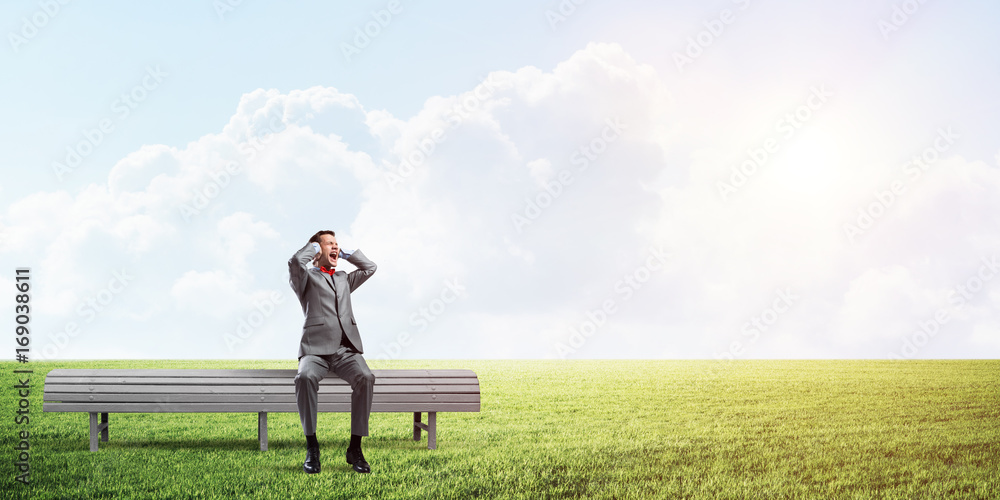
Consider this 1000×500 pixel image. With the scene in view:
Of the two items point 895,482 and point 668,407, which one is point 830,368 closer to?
point 668,407

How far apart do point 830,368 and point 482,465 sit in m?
14.6

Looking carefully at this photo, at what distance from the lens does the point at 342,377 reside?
6.80 meters

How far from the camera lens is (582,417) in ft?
33.4

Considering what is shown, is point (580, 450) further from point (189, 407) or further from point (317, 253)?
point (189, 407)

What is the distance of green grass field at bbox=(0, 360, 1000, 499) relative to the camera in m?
5.80

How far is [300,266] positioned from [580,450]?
10.5 feet

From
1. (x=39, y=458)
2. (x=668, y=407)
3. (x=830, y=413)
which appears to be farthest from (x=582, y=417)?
(x=39, y=458)

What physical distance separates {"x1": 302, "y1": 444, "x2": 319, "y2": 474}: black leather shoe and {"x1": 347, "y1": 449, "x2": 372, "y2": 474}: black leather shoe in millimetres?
279

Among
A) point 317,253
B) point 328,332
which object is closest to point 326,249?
point 317,253

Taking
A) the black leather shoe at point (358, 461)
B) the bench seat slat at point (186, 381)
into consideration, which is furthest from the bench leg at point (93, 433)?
the black leather shoe at point (358, 461)

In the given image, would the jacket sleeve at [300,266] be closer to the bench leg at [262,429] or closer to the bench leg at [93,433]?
the bench leg at [262,429]

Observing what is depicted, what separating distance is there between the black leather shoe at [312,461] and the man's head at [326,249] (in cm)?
169

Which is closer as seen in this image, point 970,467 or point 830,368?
point 970,467

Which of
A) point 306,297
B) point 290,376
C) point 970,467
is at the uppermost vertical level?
point 306,297
